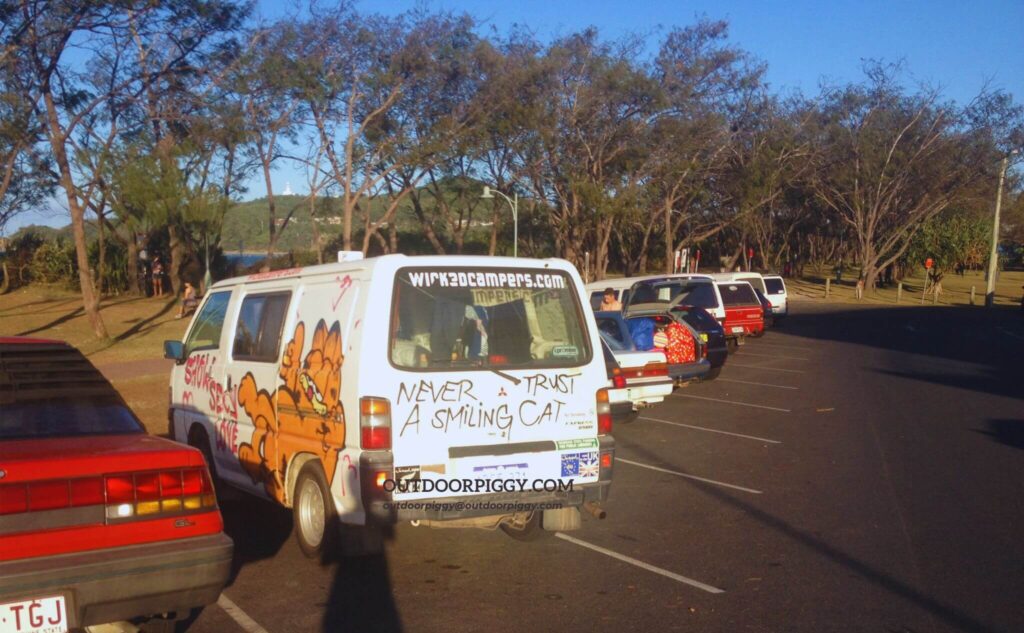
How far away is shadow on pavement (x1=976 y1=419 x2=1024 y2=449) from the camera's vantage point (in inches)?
452

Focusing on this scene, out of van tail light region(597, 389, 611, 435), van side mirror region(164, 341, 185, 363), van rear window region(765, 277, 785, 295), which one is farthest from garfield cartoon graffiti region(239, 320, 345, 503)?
van rear window region(765, 277, 785, 295)

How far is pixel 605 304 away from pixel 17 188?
115 feet

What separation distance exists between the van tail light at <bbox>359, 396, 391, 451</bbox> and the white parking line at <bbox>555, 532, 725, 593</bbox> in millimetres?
2070

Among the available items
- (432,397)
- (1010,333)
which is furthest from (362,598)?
(1010,333)

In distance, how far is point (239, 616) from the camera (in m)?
5.71

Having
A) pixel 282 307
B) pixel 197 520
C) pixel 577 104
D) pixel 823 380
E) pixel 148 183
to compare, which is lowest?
pixel 823 380

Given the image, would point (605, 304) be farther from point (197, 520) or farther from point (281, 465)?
point (197, 520)

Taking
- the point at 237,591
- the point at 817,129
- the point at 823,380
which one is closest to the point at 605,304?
the point at 823,380

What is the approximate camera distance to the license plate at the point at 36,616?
4.09 meters

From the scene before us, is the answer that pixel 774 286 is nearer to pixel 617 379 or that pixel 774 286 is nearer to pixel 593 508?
pixel 617 379

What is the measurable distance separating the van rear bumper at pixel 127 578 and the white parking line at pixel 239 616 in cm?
77

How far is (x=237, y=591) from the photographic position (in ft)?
20.3

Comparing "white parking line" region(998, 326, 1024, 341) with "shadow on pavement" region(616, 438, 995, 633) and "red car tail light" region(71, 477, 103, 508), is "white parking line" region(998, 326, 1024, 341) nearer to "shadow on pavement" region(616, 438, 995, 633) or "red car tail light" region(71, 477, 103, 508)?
"shadow on pavement" region(616, 438, 995, 633)

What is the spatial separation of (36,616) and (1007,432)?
A: 11.6 metres
